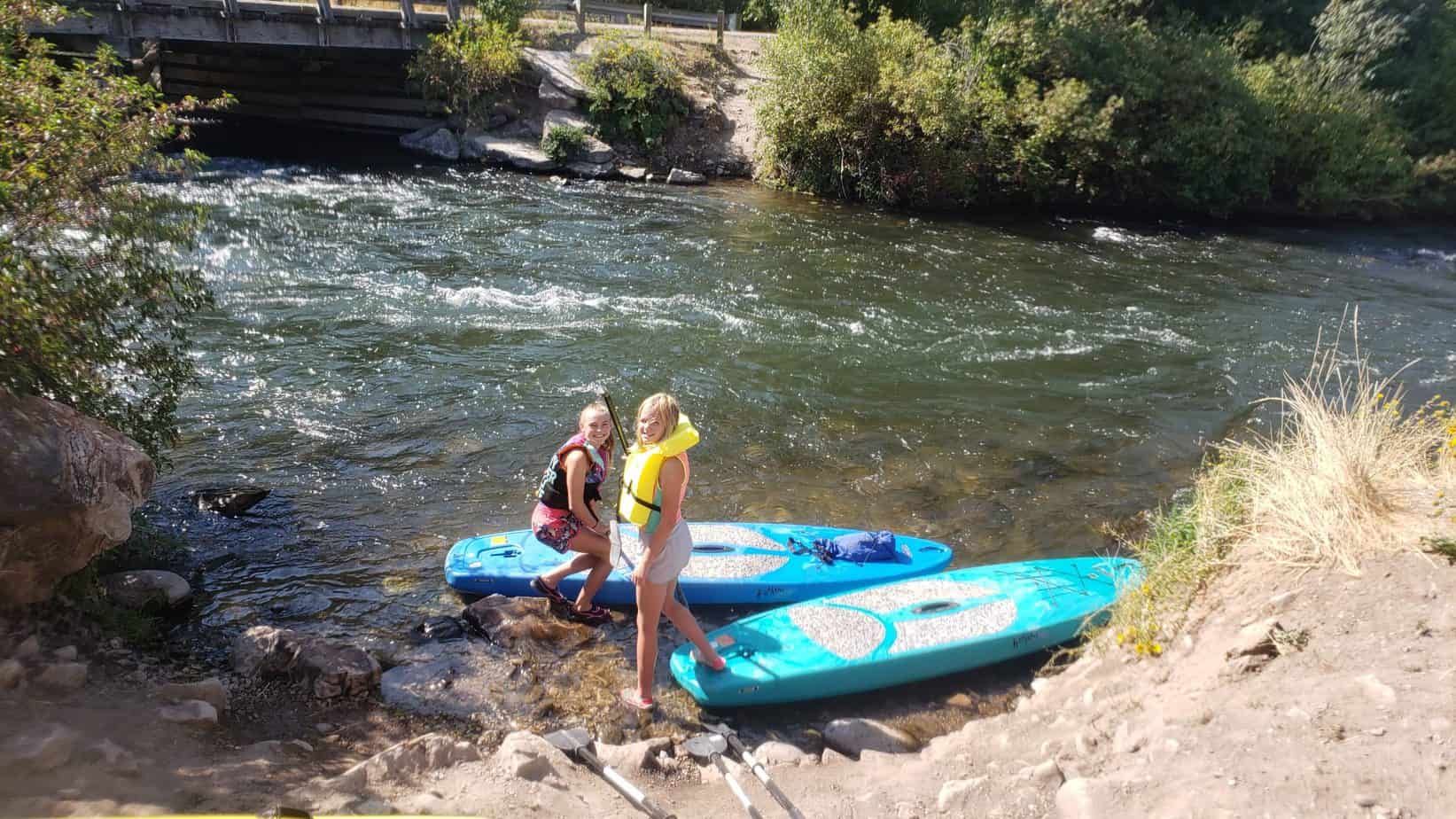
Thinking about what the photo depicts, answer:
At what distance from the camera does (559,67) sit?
20.9 meters

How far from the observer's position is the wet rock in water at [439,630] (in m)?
5.41

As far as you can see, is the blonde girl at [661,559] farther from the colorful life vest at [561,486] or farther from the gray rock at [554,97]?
the gray rock at [554,97]

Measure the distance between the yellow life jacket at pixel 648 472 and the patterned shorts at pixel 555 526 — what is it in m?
0.99

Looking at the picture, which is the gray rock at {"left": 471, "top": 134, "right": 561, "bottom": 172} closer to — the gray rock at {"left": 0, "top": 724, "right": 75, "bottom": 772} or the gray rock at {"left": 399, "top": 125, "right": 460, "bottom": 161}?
the gray rock at {"left": 399, "top": 125, "right": 460, "bottom": 161}

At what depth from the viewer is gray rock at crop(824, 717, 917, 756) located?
15.2ft

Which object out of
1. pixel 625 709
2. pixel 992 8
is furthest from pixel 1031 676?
pixel 992 8

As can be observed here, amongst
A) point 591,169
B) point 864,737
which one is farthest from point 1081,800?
point 591,169

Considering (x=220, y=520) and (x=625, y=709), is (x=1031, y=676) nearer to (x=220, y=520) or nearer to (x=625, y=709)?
(x=625, y=709)

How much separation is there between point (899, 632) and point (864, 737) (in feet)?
2.53

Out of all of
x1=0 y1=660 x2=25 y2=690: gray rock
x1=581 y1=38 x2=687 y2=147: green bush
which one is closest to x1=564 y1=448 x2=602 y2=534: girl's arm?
x1=0 y1=660 x2=25 y2=690: gray rock

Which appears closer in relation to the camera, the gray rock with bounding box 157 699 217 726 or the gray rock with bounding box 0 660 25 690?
the gray rock with bounding box 0 660 25 690

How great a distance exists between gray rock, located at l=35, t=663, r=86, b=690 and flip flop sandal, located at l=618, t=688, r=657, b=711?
245cm

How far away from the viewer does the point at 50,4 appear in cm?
528

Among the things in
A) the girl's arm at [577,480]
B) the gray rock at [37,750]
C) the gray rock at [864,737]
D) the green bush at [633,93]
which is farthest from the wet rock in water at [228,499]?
the green bush at [633,93]
